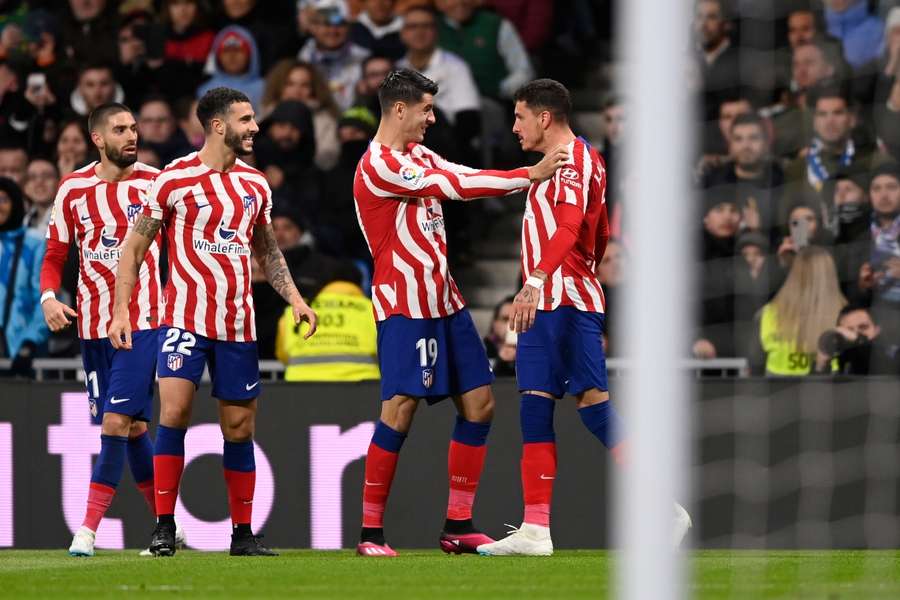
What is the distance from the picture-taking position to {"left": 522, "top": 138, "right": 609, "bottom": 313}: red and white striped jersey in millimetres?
7320

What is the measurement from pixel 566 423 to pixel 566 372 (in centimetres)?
207

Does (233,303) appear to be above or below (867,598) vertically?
above

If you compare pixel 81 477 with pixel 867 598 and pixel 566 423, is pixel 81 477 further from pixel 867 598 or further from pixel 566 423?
pixel 867 598

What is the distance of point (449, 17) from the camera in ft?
43.2

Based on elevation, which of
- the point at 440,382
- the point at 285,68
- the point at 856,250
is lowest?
the point at 440,382

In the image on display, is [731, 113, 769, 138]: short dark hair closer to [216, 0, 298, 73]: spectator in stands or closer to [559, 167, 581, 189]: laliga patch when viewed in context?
[559, 167, 581, 189]: laliga patch

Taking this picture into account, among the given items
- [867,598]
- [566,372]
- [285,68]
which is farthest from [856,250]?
[285,68]

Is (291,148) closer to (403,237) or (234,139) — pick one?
(234,139)

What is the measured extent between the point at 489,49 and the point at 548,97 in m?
5.64

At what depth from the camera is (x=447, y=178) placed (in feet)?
23.6

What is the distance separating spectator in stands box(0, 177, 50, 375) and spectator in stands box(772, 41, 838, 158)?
507cm

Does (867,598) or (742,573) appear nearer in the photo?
(867,598)

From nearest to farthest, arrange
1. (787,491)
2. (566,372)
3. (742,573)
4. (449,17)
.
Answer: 1. (742,573)
2. (566,372)
3. (787,491)
4. (449,17)

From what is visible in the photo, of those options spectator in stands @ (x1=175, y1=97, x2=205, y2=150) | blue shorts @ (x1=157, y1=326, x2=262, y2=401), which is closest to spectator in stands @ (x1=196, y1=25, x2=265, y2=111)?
spectator in stands @ (x1=175, y1=97, x2=205, y2=150)
